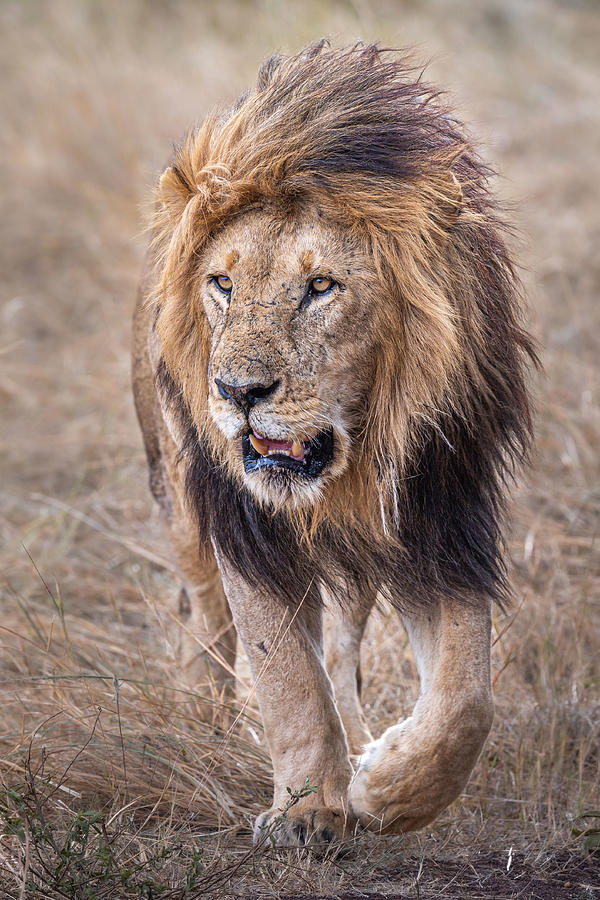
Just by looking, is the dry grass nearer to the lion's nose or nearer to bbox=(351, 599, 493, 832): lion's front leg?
bbox=(351, 599, 493, 832): lion's front leg

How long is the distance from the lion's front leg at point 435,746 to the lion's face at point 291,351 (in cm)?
50

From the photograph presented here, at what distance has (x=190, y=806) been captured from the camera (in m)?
2.90

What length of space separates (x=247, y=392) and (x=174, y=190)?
629mm

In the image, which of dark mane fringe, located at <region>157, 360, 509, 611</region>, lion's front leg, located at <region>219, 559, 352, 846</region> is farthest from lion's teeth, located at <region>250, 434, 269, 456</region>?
lion's front leg, located at <region>219, 559, 352, 846</region>

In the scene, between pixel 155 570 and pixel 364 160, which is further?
pixel 155 570

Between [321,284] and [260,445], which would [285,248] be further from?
[260,445]

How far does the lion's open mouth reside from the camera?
2551 mm

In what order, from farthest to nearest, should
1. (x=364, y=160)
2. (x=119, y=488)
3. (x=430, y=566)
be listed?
(x=119, y=488), (x=430, y=566), (x=364, y=160)

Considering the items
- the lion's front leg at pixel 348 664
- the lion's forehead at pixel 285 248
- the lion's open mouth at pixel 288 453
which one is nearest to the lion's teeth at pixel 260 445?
the lion's open mouth at pixel 288 453

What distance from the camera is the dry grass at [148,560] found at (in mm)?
2660

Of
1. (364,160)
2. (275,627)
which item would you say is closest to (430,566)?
(275,627)

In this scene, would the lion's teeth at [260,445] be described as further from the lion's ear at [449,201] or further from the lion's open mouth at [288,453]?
the lion's ear at [449,201]

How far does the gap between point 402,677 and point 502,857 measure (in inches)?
41.4

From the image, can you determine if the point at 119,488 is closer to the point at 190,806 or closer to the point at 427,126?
the point at 190,806
